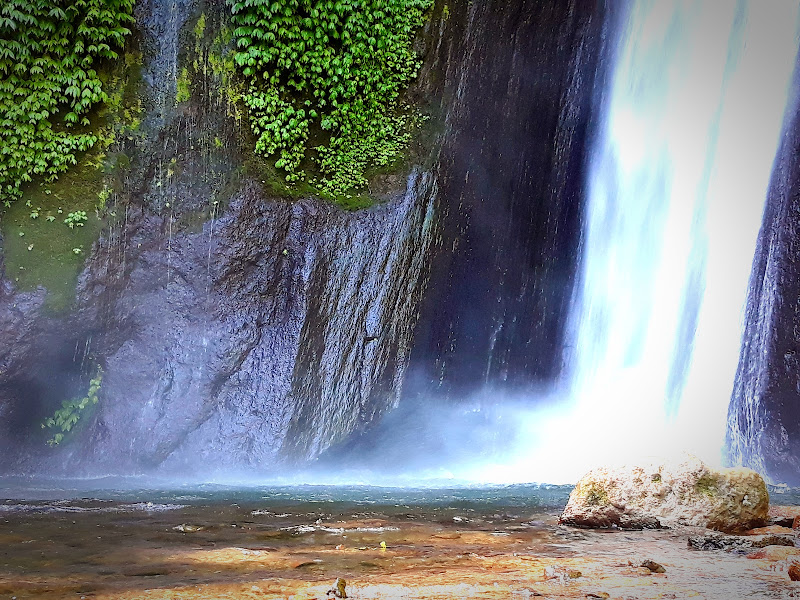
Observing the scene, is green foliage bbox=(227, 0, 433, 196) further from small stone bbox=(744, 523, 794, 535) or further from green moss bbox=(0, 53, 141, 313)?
small stone bbox=(744, 523, 794, 535)

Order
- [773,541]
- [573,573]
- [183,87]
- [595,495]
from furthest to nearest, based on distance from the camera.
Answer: [183,87] → [595,495] → [773,541] → [573,573]

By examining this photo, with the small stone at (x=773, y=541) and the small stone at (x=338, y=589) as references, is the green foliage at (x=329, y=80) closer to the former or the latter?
the small stone at (x=773, y=541)

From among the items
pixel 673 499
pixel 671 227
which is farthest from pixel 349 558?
pixel 671 227

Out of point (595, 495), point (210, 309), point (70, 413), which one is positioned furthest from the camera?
point (210, 309)

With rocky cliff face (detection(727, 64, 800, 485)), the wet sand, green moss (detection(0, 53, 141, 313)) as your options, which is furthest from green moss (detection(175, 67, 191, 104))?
rocky cliff face (detection(727, 64, 800, 485))

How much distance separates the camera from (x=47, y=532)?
14.4ft

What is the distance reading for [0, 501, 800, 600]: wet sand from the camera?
3.02 m

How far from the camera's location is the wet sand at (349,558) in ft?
9.89

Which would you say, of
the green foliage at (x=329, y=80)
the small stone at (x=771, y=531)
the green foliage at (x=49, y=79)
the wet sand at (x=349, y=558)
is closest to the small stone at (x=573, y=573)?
the wet sand at (x=349, y=558)

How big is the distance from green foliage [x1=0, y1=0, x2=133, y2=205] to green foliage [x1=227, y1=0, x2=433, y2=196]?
1819mm

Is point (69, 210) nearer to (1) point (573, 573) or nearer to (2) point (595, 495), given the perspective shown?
(2) point (595, 495)

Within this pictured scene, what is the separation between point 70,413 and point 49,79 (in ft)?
14.2

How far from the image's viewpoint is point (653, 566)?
3.47 m

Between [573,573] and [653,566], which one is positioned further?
[653,566]
